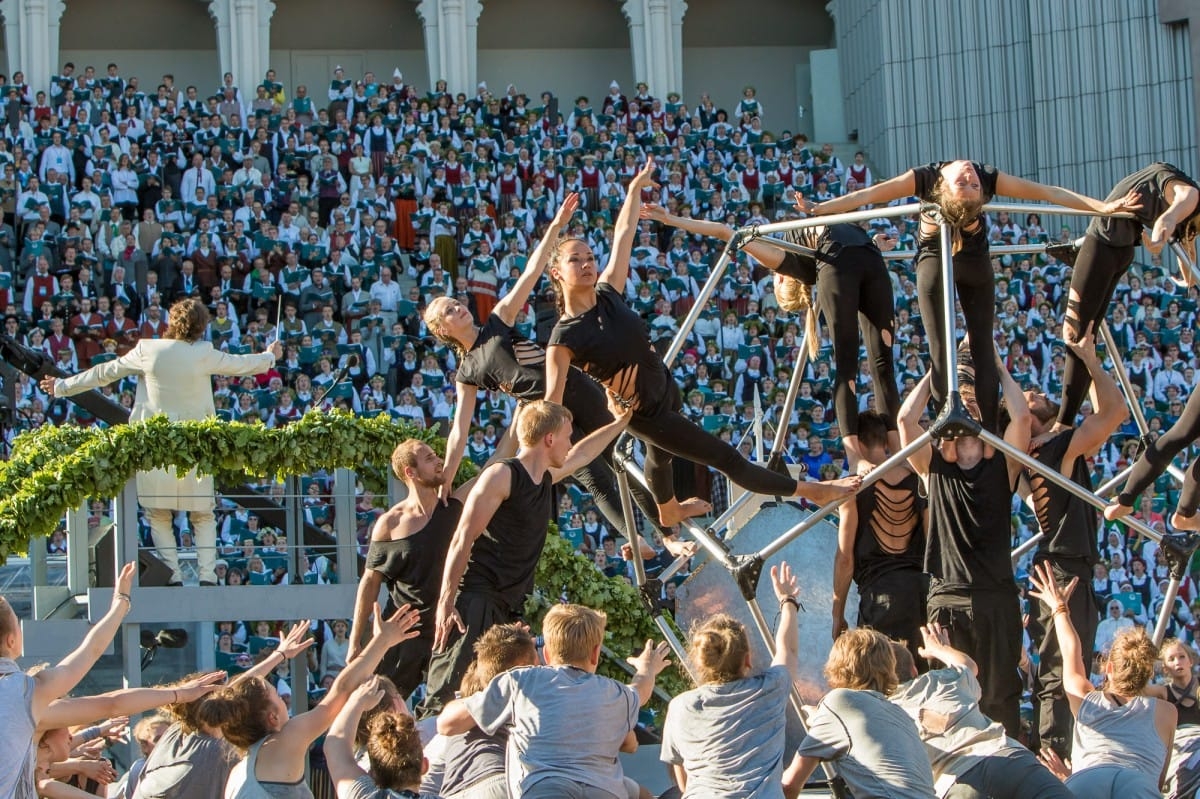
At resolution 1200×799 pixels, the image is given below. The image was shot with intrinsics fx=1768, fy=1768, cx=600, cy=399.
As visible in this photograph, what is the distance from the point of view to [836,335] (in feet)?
25.4

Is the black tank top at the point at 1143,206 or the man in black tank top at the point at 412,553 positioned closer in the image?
the man in black tank top at the point at 412,553

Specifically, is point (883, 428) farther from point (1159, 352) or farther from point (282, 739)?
point (1159, 352)

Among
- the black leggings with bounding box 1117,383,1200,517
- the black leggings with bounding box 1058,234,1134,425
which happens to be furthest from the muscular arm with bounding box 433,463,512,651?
the black leggings with bounding box 1058,234,1134,425

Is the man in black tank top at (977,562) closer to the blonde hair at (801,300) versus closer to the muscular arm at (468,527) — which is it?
the blonde hair at (801,300)

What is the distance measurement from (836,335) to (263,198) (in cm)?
→ 1284

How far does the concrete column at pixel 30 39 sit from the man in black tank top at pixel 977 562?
2207 cm

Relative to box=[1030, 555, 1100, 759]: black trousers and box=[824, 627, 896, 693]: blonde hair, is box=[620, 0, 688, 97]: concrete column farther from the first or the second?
box=[824, 627, 896, 693]: blonde hair

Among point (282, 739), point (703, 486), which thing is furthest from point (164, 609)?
point (282, 739)

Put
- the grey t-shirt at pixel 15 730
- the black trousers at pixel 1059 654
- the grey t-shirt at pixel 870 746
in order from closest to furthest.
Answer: the grey t-shirt at pixel 15 730 < the grey t-shirt at pixel 870 746 < the black trousers at pixel 1059 654

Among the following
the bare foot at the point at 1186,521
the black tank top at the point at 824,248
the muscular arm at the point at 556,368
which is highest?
the black tank top at the point at 824,248

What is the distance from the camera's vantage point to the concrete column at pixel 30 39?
1042 inches

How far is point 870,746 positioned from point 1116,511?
2301 millimetres

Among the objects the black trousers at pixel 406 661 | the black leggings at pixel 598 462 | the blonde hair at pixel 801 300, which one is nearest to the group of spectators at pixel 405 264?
the black leggings at pixel 598 462

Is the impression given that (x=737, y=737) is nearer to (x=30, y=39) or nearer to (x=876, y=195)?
(x=876, y=195)
